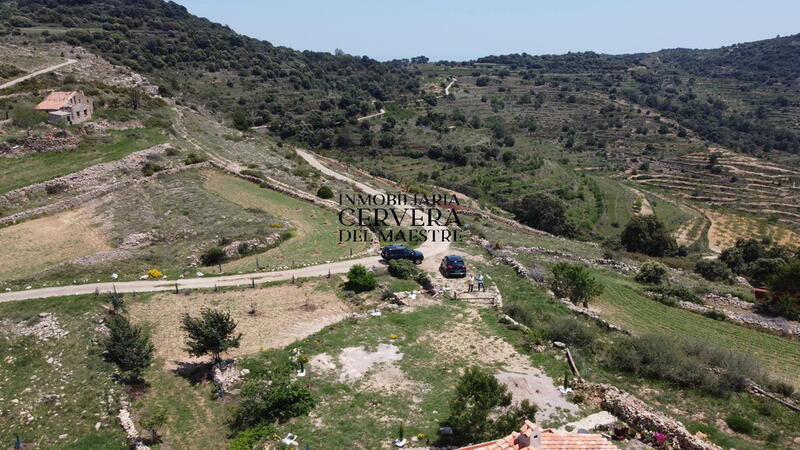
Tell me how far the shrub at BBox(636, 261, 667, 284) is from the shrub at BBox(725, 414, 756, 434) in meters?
19.4

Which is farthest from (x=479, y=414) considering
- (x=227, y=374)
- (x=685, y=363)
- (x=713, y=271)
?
(x=713, y=271)

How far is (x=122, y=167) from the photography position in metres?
49.1

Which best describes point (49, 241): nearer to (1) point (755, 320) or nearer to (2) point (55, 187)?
(2) point (55, 187)

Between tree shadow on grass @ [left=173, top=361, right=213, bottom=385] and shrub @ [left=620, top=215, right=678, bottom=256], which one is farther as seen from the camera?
shrub @ [left=620, top=215, right=678, bottom=256]

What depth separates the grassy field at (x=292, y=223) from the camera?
36312mm

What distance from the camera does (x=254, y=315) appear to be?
91.9 ft

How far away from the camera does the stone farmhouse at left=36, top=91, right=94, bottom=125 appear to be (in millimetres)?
54619

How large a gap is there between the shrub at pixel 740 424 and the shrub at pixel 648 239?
4054 centimetres

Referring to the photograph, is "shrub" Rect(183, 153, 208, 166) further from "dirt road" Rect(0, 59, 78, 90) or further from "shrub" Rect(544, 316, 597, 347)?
"shrub" Rect(544, 316, 597, 347)

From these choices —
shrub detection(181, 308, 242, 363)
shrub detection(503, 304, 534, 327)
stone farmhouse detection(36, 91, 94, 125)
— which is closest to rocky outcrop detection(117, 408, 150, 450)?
shrub detection(181, 308, 242, 363)

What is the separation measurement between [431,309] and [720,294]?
22.2 metres

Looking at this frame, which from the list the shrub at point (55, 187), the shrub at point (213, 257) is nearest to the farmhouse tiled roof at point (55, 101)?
the shrub at point (55, 187)

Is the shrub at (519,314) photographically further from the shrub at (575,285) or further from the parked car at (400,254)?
the parked car at (400,254)

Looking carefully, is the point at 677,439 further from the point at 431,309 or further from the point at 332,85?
the point at 332,85
